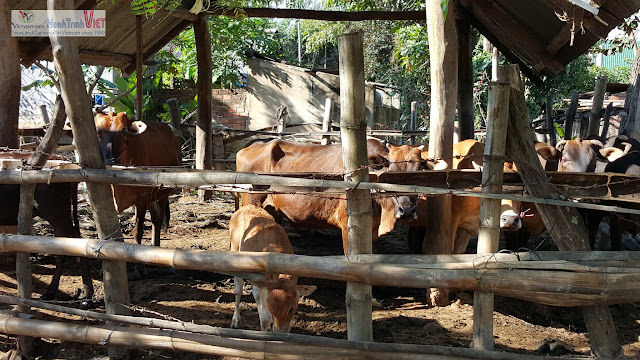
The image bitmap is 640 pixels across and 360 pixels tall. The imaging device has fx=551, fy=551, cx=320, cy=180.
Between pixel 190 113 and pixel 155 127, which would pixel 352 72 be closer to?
pixel 155 127

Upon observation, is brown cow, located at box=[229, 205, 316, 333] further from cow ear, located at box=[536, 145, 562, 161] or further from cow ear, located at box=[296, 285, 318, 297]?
cow ear, located at box=[536, 145, 562, 161]

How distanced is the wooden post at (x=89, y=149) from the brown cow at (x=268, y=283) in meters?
1.13

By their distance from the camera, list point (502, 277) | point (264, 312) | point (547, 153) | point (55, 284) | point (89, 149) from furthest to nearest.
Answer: point (547, 153) → point (55, 284) → point (264, 312) → point (89, 149) → point (502, 277)

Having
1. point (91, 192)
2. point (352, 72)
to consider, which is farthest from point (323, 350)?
point (91, 192)

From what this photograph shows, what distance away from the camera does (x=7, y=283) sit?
20.6 ft

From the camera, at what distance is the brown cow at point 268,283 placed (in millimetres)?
4668

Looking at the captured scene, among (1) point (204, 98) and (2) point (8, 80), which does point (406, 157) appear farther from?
(1) point (204, 98)

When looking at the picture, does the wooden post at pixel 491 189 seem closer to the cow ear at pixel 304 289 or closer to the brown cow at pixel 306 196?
the cow ear at pixel 304 289

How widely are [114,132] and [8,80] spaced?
6.90 ft

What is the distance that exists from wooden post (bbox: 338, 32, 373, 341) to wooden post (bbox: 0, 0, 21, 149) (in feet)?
11.9

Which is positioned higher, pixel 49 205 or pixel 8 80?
pixel 8 80

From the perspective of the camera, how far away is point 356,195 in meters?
3.57

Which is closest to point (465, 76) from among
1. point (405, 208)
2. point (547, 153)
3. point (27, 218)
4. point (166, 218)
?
point (547, 153)

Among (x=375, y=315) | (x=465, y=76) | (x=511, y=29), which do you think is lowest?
(x=375, y=315)
